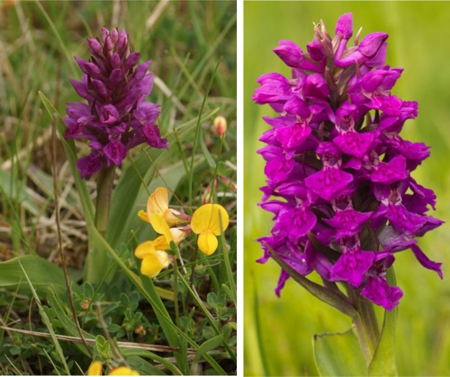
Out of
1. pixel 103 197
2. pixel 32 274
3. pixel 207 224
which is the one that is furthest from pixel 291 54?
pixel 32 274

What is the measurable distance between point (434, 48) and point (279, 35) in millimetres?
638

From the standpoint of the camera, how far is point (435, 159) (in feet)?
7.10

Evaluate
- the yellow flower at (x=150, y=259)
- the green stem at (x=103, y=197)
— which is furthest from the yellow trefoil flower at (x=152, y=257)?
the green stem at (x=103, y=197)

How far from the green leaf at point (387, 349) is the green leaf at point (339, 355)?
0.26 ft

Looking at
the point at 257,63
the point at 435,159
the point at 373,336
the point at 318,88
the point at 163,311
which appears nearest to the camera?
the point at 318,88

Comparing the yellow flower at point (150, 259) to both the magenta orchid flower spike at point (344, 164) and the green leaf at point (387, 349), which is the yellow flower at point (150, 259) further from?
the green leaf at point (387, 349)

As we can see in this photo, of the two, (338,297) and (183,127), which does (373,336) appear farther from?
(183,127)

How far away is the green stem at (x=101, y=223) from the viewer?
5.41ft

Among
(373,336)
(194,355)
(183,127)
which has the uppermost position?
(183,127)

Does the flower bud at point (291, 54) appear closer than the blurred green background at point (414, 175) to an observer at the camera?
Yes

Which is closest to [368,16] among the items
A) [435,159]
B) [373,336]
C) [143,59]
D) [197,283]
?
[435,159]

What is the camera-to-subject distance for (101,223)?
1.69 metres

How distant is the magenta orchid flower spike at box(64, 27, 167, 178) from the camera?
4.86 ft

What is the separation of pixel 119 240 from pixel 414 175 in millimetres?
959
